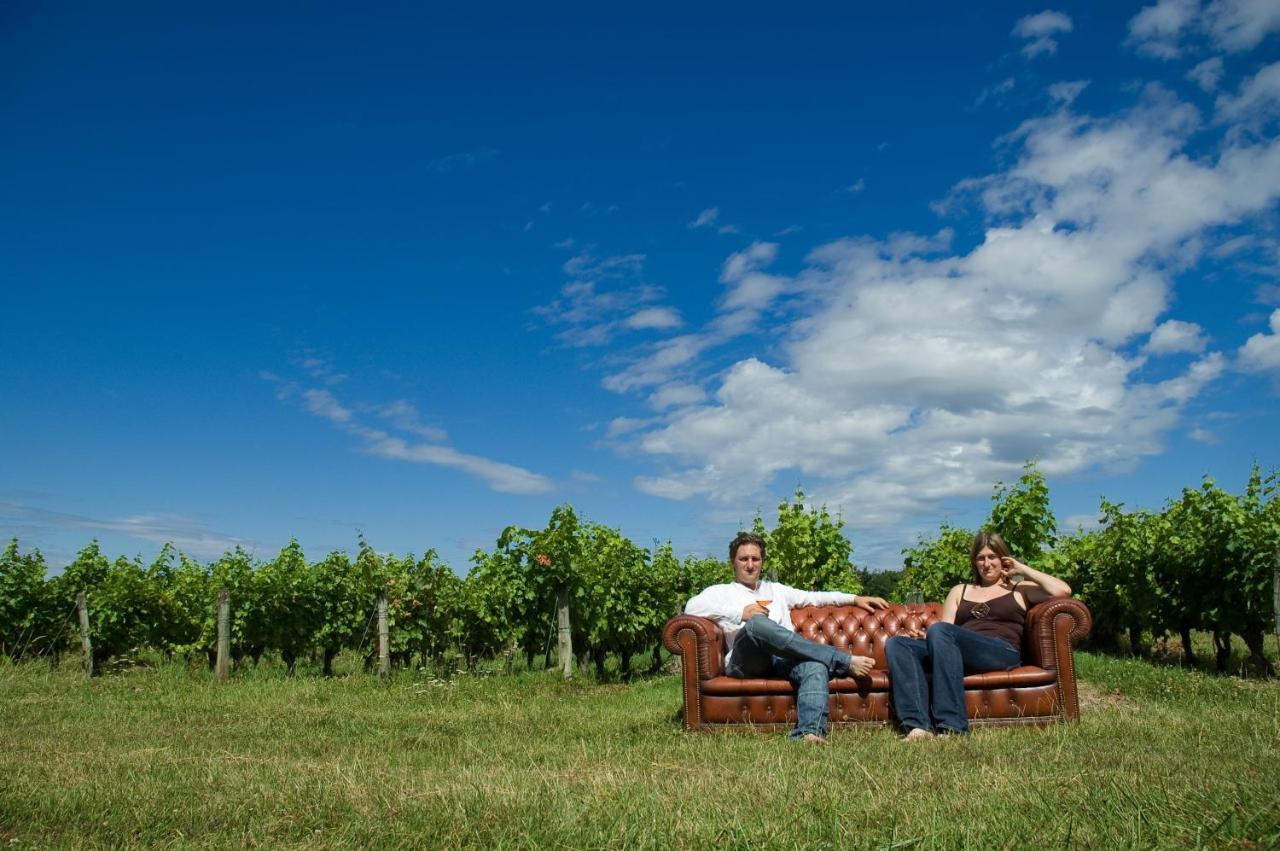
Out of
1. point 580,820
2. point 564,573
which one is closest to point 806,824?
point 580,820

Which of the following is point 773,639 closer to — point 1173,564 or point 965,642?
point 965,642

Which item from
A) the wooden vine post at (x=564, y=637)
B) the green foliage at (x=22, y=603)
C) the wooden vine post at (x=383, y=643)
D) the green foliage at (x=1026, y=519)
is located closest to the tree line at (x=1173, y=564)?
the green foliage at (x=1026, y=519)

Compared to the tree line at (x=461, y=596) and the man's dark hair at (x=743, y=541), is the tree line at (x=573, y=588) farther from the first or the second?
the man's dark hair at (x=743, y=541)

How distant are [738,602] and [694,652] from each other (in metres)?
0.39

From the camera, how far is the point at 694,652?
5.22 meters

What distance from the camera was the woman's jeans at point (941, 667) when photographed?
15.0ft

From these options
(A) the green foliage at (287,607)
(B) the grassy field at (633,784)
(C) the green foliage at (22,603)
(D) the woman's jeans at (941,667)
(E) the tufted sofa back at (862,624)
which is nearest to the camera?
(B) the grassy field at (633,784)

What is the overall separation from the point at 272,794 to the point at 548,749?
5.07 ft

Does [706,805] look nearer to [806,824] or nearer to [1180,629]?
[806,824]

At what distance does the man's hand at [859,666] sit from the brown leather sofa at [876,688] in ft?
0.33

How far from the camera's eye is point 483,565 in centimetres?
1105

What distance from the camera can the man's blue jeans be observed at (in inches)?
184

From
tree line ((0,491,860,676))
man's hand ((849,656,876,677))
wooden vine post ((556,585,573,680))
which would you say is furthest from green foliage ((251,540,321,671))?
man's hand ((849,656,876,677))

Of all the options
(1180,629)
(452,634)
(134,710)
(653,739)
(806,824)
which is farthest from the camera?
(452,634)
